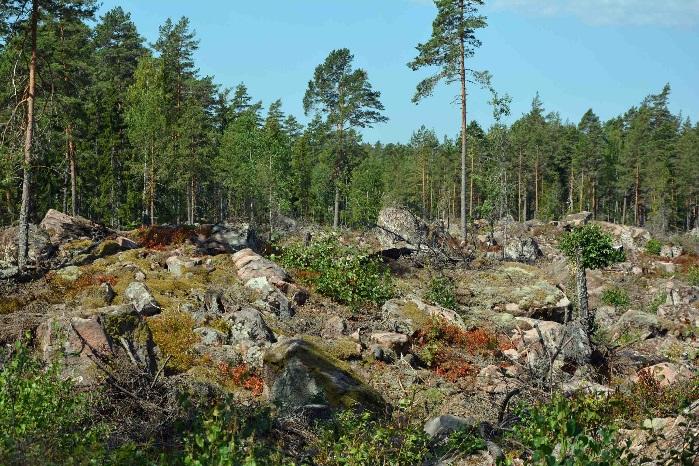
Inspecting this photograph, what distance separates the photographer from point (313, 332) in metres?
14.2

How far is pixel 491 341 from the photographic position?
49.2ft

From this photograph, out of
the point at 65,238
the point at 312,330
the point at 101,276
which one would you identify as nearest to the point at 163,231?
the point at 65,238

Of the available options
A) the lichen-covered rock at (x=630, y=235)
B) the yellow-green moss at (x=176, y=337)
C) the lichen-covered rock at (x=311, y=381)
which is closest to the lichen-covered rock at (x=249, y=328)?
the yellow-green moss at (x=176, y=337)

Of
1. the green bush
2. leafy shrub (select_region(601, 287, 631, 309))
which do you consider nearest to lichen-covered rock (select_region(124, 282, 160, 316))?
the green bush

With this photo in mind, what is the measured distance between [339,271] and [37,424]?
40.2 feet

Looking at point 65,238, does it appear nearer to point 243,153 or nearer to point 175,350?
point 175,350

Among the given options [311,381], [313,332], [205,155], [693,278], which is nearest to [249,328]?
[313,332]

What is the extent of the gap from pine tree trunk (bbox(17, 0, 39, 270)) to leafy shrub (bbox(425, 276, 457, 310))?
36.7ft

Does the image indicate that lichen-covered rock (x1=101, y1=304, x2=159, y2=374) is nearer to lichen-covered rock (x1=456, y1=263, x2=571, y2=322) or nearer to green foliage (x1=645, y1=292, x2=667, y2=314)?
lichen-covered rock (x1=456, y1=263, x2=571, y2=322)

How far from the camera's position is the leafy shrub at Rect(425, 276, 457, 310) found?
17328mm

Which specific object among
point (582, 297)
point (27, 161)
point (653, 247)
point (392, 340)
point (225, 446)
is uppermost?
point (27, 161)

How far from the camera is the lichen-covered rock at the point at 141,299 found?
45.3ft

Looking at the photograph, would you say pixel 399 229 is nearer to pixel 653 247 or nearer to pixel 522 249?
pixel 522 249

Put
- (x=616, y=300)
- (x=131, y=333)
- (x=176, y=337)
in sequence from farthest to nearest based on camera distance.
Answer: (x=616, y=300), (x=176, y=337), (x=131, y=333)
